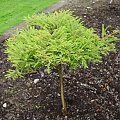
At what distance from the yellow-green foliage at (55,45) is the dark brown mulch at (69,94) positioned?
1.21 m

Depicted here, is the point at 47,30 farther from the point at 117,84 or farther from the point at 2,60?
the point at 2,60

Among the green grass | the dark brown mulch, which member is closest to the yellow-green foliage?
the dark brown mulch

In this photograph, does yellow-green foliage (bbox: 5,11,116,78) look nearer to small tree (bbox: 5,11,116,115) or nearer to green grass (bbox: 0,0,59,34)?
small tree (bbox: 5,11,116,115)

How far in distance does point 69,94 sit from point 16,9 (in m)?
5.96

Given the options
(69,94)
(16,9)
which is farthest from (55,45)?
(16,9)

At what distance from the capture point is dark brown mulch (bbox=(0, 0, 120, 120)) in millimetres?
6129

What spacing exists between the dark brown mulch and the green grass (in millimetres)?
2931

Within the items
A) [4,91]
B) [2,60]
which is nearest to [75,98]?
[4,91]

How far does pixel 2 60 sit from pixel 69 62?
3.35m

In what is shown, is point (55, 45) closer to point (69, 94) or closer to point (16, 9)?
point (69, 94)

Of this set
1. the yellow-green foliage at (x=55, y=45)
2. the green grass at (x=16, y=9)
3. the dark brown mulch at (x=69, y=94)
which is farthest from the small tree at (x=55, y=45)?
the green grass at (x=16, y=9)

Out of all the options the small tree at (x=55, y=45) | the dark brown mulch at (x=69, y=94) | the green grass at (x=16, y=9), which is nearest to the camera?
the small tree at (x=55, y=45)

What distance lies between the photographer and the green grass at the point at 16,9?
10.4 meters

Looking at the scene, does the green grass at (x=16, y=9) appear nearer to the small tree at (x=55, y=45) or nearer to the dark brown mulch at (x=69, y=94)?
the dark brown mulch at (x=69, y=94)
